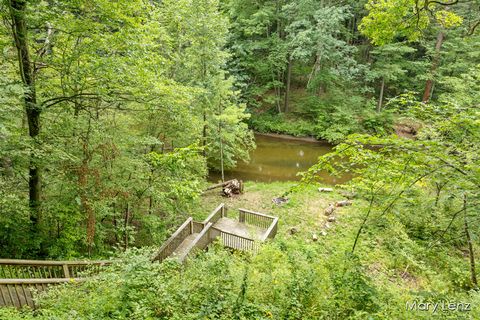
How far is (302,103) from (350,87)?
13.3ft

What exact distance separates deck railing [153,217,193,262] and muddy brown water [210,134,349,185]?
779 cm

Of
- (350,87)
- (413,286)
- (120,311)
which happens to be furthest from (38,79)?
(350,87)

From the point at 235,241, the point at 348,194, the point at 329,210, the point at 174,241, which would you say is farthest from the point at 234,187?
A: the point at 174,241

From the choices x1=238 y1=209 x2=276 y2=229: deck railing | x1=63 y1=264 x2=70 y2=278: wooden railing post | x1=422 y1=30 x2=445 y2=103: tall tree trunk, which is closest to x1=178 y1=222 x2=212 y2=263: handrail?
x1=238 y1=209 x2=276 y2=229: deck railing

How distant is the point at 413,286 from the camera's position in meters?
7.68

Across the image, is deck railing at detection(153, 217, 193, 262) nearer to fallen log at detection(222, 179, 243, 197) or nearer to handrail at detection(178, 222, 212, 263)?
handrail at detection(178, 222, 212, 263)

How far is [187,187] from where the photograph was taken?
28.3 ft

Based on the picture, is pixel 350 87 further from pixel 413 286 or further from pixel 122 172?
pixel 122 172

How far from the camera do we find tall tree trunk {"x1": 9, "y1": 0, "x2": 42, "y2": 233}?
5230mm

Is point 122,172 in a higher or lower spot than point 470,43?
lower

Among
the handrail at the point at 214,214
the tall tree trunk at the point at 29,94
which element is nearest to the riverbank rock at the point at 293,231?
the handrail at the point at 214,214

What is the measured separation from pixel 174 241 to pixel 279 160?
12.6m

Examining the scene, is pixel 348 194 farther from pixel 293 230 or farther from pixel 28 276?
pixel 28 276

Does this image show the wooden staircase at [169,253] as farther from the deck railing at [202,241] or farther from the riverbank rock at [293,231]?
the riverbank rock at [293,231]
